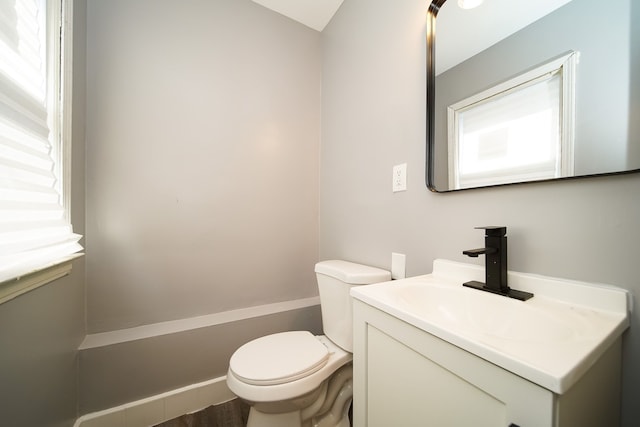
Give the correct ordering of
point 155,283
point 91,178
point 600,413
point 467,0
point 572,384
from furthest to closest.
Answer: point 155,283, point 91,178, point 467,0, point 600,413, point 572,384

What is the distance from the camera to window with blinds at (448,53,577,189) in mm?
624

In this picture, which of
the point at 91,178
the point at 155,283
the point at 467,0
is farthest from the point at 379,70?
the point at 155,283

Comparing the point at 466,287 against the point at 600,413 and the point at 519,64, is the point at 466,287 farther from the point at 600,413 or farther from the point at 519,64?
the point at 519,64

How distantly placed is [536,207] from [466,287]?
319 mm

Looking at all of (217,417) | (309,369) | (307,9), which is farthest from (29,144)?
(307,9)

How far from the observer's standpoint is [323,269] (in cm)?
117

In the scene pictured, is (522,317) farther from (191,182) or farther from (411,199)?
(191,182)

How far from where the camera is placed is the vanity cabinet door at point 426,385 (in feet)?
1.18

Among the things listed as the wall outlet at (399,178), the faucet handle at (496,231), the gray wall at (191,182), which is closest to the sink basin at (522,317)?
the faucet handle at (496,231)

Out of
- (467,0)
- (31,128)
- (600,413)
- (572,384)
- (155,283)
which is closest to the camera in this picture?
(572,384)

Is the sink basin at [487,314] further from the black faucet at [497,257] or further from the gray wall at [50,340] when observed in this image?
the gray wall at [50,340]

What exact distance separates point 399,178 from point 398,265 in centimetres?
42

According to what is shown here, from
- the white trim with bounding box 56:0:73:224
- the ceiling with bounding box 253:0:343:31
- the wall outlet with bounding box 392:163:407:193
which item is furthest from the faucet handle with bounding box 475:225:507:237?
the ceiling with bounding box 253:0:343:31

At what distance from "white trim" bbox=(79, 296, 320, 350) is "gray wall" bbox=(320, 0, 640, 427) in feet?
1.54
